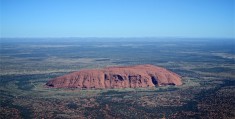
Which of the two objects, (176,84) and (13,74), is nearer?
(176,84)

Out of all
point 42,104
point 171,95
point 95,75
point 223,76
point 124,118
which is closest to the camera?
point 124,118

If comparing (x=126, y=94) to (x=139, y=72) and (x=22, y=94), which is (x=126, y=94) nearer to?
(x=139, y=72)

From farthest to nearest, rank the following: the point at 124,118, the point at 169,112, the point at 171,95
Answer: the point at 171,95 < the point at 169,112 < the point at 124,118

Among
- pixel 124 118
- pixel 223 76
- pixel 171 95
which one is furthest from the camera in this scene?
pixel 223 76

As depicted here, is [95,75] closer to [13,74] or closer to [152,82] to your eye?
[152,82]

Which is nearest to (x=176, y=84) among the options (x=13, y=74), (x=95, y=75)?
(x=95, y=75)

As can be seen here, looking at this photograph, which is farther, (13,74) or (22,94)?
(13,74)

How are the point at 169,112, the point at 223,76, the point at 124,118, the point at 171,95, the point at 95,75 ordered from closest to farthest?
the point at 124,118, the point at 169,112, the point at 171,95, the point at 95,75, the point at 223,76

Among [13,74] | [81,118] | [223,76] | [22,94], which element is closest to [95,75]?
[22,94]
